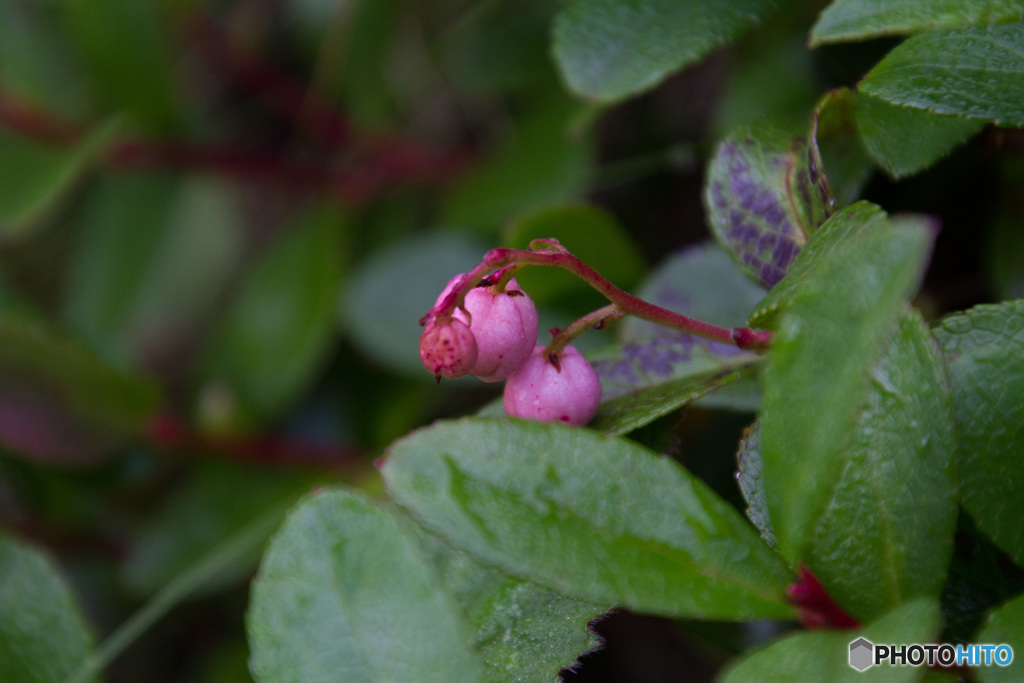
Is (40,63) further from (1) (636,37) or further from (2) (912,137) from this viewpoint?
(2) (912,137)

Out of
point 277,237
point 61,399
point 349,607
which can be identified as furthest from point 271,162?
point 349,607

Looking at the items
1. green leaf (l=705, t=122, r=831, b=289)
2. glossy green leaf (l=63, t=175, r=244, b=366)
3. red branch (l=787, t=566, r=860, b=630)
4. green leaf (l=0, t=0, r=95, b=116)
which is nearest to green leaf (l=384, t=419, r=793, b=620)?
red branch (l=787, t=566, r=860, b=630)

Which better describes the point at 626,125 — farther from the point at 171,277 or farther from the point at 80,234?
the point at 80,234

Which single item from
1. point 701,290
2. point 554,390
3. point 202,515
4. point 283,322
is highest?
point 554,390

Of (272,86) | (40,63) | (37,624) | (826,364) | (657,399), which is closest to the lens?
(826,364)

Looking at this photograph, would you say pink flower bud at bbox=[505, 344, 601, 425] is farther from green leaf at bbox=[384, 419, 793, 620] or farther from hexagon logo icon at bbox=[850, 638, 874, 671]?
hexagon logo icon at bbox=[850, 638, 874, 671]

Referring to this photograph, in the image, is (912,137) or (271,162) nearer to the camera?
(912,137)

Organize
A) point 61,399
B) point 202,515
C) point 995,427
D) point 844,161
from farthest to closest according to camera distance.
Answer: point 202,515
point 61,399
point 844,161
point 995,427

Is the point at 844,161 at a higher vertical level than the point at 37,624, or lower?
higher
